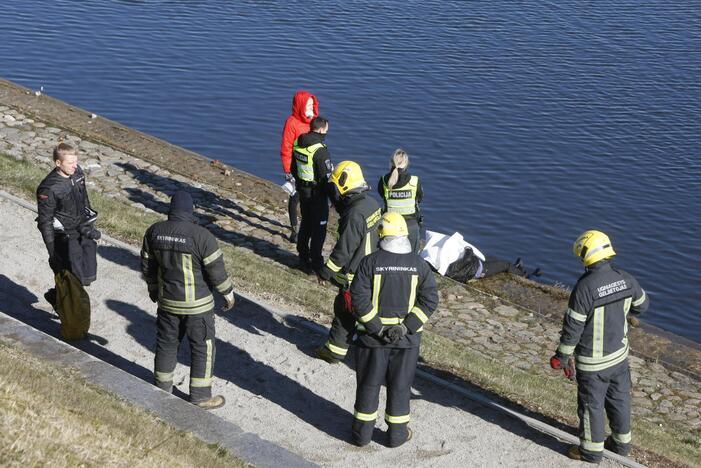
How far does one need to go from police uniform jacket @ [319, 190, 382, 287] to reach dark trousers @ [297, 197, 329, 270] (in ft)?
7.99

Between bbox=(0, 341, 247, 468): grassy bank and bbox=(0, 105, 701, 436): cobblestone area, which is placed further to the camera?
bbox=(0, 105, 701, 436): cobblestone area

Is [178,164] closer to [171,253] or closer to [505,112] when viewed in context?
[171,253]

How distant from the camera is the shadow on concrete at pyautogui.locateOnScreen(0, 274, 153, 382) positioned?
10.3 meters

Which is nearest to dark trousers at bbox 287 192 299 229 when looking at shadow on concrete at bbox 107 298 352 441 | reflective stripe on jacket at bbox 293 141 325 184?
reflective stripe on jacket at bbox 293 141 325 184

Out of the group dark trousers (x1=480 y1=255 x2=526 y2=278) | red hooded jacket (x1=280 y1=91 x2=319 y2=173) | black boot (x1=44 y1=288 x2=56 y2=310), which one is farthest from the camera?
dark trousers (x1=480 y1=255 x2=526 y2=278)

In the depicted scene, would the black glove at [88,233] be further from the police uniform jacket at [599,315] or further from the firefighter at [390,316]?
the police uniform jacket at [599,315]

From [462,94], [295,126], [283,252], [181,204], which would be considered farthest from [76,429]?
[462,94]

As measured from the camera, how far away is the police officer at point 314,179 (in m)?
12.8

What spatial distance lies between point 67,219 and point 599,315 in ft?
17.0

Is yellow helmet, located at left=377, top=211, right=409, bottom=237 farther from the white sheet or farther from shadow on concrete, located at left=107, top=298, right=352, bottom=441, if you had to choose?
the white sheet

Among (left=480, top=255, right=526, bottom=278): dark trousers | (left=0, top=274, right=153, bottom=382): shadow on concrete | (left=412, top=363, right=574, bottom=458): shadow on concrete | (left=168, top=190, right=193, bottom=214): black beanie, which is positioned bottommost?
(left=480, top=255, right=526, bottom=278): dark trousers

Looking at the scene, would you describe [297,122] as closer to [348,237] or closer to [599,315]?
[348,237]

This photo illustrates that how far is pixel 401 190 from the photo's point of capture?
39.3 feet

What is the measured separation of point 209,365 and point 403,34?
2460 cm
